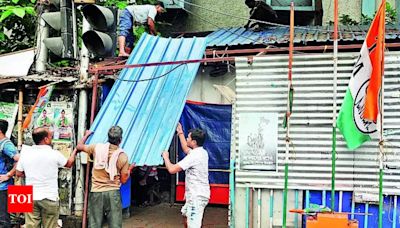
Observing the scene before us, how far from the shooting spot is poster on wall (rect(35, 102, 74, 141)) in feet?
28.9

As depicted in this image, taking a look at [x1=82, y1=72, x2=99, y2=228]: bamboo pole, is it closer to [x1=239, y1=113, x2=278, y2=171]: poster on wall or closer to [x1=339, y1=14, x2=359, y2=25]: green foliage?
[x1=239, y1=113, x2=278, y2=171]: poster on wall

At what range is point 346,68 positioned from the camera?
7.27 metres

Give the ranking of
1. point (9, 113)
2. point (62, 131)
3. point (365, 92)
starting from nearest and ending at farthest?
point (365, 92)
point (62, 131)
point (9, 113)

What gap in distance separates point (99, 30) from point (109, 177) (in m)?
2.11

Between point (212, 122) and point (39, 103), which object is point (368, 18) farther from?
point (39, 103)

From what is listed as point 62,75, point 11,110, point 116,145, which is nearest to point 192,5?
point 62,75

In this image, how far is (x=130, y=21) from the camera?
1012 centimetres

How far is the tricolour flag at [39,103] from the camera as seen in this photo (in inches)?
341

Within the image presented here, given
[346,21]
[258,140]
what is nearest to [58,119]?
[258,140]

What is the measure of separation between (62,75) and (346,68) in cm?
508

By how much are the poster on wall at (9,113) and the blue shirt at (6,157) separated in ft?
5.56

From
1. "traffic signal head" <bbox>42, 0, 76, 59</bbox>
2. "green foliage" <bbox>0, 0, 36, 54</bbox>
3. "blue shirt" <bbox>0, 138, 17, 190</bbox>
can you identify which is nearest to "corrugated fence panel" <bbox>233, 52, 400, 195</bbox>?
"traffic signal head" <bbox>42, 0, 76, 59</bbox>

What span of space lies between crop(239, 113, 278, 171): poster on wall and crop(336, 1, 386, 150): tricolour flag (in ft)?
3.51
